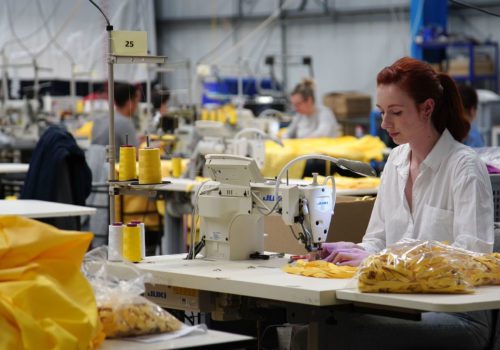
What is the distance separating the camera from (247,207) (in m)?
3.30

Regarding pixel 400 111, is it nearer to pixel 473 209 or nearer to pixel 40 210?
pixel 473 209

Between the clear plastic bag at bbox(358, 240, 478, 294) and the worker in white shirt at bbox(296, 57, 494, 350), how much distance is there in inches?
10.3

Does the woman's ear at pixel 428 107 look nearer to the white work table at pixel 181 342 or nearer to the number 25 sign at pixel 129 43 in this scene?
the number 25 sign at pixel 129 43

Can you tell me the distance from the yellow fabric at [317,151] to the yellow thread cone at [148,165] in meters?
3.80

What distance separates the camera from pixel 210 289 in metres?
2.96

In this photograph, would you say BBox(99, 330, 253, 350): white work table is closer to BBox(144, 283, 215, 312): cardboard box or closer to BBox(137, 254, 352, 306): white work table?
BBox(137, 254, 352, 306): white work table

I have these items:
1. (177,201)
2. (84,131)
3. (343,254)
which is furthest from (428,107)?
(84,131)

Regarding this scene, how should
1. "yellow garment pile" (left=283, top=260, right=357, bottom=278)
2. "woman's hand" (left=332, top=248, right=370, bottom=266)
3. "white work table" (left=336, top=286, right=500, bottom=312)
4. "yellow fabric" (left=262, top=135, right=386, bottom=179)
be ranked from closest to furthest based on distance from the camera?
"white work table" (left=336, top=286, right=500, bottom=312) → "yellow garment pile" (left=283, top=260, right=357, bottom=278) → "woman's hand" (left=332, top=248, right=370, bottom=266) → "yellow fabric" (left=262, top=135, right=386, bottom=179)

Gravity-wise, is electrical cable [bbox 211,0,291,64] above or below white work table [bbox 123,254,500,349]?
above

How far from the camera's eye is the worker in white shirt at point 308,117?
9836 millimetres

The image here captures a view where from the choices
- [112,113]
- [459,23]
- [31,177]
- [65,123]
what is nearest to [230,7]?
[459,23]

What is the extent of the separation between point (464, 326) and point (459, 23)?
11.5 metres

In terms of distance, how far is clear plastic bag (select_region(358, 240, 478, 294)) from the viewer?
2643 mm

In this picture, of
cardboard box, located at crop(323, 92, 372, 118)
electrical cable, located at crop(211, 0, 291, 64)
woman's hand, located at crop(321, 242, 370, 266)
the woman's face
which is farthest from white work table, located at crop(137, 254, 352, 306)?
cardboard box, located at crop(323, 92, 372, 118)
